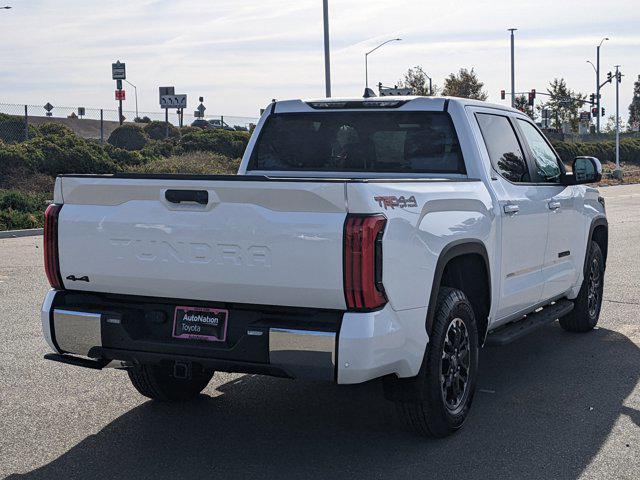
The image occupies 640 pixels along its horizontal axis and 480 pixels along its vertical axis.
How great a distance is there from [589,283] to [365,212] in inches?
182

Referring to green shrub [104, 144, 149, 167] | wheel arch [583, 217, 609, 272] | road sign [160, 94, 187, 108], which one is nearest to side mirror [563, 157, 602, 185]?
wheel arch [583, 217, 609, 272]

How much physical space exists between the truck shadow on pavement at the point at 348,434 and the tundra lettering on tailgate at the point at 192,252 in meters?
1.09

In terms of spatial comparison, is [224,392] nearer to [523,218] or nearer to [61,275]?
[61,275]

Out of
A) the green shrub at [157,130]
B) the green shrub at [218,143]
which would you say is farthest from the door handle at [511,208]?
the green shrub at [157,130]

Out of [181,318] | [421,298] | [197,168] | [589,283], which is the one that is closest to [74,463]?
[181,318]

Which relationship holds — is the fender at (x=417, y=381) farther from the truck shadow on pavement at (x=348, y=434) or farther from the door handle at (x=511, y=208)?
the door handle at (x=511, y=208)

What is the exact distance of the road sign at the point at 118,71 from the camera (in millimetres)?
52219

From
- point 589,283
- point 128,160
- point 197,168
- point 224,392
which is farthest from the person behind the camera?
point 128,160

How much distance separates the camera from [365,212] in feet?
15.3

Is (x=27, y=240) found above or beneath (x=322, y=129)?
beneath

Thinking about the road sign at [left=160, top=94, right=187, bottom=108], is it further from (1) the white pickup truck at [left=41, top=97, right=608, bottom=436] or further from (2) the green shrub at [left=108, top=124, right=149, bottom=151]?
(1) the white pickup truck at [left=41, top=97, right=608, bottom=436]

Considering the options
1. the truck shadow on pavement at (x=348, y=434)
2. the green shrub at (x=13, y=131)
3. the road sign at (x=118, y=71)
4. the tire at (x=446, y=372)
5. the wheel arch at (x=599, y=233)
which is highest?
the road sign at (x=118, y=71)

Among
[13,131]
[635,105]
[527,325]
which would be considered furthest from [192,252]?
[635,105]

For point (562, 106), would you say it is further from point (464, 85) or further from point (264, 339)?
point (264, 339)
